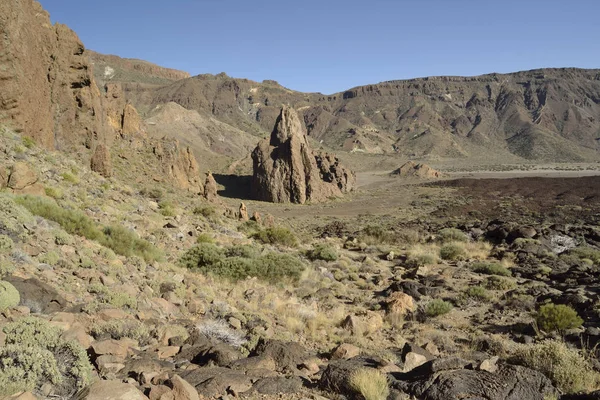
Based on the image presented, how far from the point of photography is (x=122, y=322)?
5.90m

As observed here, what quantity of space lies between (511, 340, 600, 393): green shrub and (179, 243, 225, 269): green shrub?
27.2 ft

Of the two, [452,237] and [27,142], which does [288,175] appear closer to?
[452,237]

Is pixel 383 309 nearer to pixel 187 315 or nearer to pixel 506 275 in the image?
pixel 187 315

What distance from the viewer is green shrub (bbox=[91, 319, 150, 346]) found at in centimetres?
553

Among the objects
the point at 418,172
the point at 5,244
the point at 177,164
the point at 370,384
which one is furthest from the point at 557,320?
the point at 418,172

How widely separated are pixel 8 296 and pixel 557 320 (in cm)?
993

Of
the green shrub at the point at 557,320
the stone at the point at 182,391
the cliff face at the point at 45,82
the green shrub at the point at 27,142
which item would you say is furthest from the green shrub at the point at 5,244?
the cliff face at the point at 45,82

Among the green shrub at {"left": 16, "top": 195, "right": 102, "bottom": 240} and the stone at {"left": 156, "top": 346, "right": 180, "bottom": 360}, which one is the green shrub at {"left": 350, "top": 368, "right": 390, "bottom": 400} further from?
the green shrub at {"left": 16, "top": 195, "right": 102, "bottom": 240}

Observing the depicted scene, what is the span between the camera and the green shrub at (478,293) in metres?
11.5

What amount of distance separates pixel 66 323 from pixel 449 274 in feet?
41.0

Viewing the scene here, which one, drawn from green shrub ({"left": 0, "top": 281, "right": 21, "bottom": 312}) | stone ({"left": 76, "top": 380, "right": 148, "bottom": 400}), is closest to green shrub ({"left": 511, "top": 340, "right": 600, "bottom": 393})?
stone ({"left": 76, "top": 380, "right": 148, "bottom": 400})

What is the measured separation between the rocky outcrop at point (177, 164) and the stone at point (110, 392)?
916 inches

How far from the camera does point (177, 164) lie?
98.8ft

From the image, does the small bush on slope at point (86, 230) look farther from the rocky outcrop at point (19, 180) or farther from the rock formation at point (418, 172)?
the rock formation at point (418, 172)
